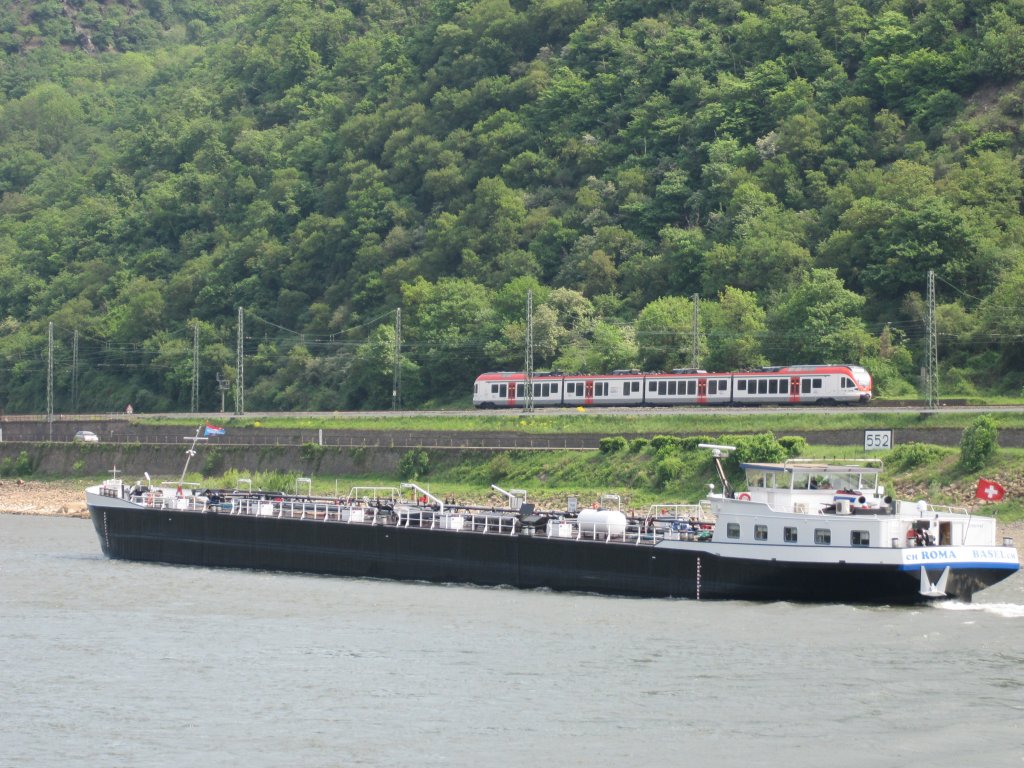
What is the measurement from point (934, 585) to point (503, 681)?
16.8 meters

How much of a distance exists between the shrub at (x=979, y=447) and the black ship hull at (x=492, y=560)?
22538 mm

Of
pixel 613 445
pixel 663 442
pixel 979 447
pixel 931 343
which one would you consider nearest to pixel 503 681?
pixel 979 447

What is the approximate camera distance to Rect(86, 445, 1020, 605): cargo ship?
5216 centimetres

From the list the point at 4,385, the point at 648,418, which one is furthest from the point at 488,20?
the point at 648,418

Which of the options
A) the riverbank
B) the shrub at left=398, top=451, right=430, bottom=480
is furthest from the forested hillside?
the shrub at left=398, top=451, right=430, bottom=480

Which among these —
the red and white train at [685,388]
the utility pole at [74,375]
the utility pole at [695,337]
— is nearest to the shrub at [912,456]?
the red and white train at [685,388]

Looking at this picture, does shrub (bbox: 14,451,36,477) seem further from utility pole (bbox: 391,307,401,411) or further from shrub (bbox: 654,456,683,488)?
shrub (bbox: 654,456,683,488)

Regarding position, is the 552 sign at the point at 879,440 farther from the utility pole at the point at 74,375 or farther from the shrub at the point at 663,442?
the utility pole at the point at 74,375

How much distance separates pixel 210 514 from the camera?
70.5 meters

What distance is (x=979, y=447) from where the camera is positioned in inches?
2933

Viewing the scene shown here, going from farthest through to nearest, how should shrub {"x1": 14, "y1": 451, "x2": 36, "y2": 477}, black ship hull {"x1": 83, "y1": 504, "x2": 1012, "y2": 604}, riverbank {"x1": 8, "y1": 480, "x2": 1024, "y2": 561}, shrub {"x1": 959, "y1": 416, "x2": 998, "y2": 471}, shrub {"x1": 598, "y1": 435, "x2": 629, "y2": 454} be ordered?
shrub {"x1": 14, "y1": 451, "x2": 36, "y2": 477} → riverbank {"x1": 8, "y1": 480, "x2": 1024, "y2": 561} → shrub {"x1": 598, "y1": 435, "x2": 629, "y2": 454} → shrub {"x1": 959, "y1": 416, "x2": 998, "y2": 471} → black ship hull {"x1": 83, "y1": 504, "x2": 1012, "y2": 604}

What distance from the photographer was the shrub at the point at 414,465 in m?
95.6

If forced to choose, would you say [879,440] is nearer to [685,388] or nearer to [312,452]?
[685,388]

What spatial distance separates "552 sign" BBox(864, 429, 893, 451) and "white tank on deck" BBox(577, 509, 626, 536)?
26803mm
